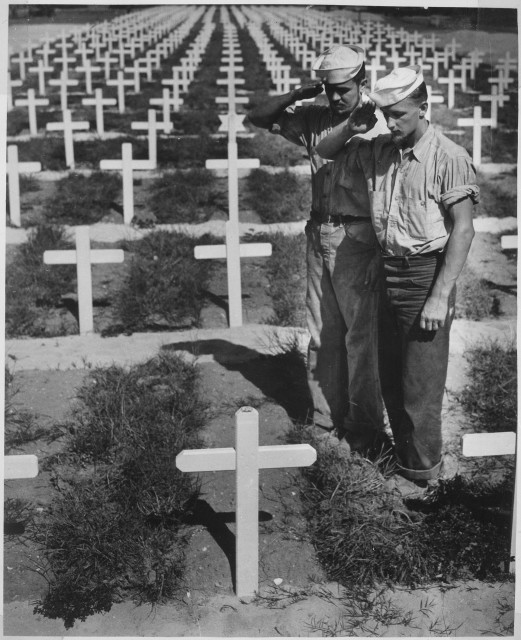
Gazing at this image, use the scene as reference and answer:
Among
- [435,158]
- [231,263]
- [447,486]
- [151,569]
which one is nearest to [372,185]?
[435,158]

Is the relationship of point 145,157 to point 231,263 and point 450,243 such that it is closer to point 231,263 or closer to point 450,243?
point 231,263


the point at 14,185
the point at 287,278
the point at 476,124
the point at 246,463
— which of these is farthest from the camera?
the point at 476,124

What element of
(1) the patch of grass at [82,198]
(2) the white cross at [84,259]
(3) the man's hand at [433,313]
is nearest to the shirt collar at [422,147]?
(3) the man's hand at [433,313]

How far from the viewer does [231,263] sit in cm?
702

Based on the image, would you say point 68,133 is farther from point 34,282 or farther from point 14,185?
point 34,282

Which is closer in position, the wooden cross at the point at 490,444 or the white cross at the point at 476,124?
the wooden cross at the point at 490,444

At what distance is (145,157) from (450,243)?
29.9 ft

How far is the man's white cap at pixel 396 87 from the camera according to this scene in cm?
378

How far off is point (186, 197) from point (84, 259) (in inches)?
150

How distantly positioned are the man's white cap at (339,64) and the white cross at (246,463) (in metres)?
1.49

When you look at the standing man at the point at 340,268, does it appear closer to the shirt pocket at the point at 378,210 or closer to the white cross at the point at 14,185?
the shirt pocket at the point at 378,210

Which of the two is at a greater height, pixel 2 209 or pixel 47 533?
pixel 2 209

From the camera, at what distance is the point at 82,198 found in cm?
1032

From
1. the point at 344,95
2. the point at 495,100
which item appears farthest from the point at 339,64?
the point at 495,100
